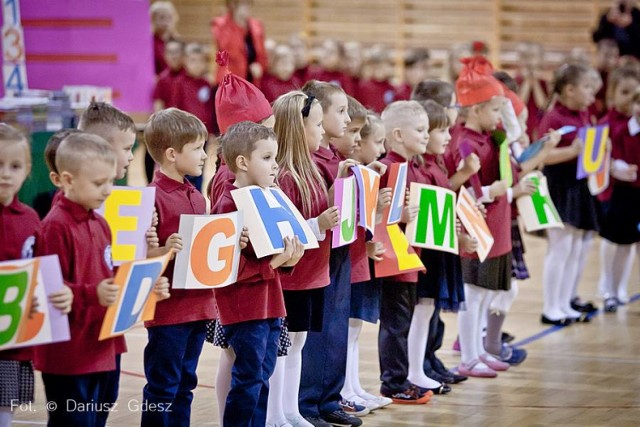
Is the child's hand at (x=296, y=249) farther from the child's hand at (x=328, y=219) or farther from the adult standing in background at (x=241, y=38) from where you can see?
the adult standing in background at (x=241, y=38)

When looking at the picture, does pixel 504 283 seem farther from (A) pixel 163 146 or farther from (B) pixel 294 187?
(A) pixel 163 146

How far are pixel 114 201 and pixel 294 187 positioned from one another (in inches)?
36.7

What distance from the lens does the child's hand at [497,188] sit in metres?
6.02

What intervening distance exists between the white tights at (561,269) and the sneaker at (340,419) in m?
3.00

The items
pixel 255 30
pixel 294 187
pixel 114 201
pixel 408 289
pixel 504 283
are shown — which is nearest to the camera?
pixel 114 201

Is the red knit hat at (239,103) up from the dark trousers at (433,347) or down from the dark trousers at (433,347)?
up

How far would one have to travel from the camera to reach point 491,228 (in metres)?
6.14

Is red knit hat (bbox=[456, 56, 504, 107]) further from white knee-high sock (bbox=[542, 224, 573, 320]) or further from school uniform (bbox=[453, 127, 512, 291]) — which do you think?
white knee-high sock (bbox=[542, 224, 573, 320])

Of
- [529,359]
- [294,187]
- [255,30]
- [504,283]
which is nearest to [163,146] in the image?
[294,187]

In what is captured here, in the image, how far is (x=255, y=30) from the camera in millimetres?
12906

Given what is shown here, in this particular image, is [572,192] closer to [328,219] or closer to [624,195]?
[624,195]

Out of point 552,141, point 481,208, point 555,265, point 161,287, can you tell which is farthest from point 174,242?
point 555,265

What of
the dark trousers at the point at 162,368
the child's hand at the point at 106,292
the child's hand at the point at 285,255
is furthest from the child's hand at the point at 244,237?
the child's hand at the point at 106,292

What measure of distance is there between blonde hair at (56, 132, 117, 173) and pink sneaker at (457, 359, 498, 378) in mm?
3068
